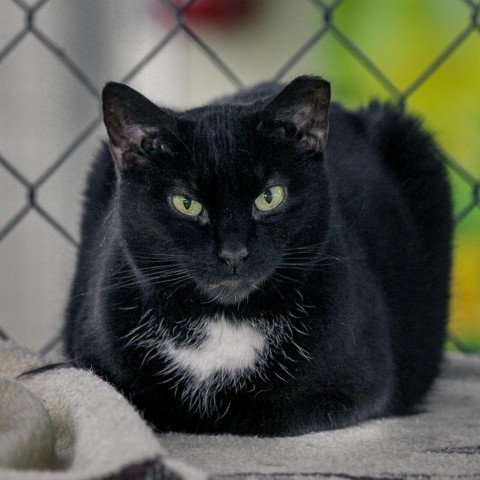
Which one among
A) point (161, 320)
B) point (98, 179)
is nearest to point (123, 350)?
point (161, 320)

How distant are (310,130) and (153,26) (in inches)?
49.9

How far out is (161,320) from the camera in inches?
43.4

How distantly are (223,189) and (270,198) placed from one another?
6 centimetres

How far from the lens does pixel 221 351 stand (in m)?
1.10

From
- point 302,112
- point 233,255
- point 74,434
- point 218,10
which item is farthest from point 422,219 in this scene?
point 218,10

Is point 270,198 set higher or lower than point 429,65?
lower

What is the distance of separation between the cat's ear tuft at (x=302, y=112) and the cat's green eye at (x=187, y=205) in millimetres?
121

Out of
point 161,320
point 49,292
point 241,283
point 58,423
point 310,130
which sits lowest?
point 49,292

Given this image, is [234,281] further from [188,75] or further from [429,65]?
[188,75]

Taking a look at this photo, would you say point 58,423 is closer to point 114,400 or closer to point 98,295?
point 114,400

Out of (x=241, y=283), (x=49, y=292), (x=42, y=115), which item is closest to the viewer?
(x=241, y=283)

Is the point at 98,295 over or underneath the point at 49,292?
over

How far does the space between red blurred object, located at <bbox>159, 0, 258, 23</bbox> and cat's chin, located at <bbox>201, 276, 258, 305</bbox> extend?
1.36 m

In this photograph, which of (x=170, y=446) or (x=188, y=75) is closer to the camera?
(x=170, y=446)
